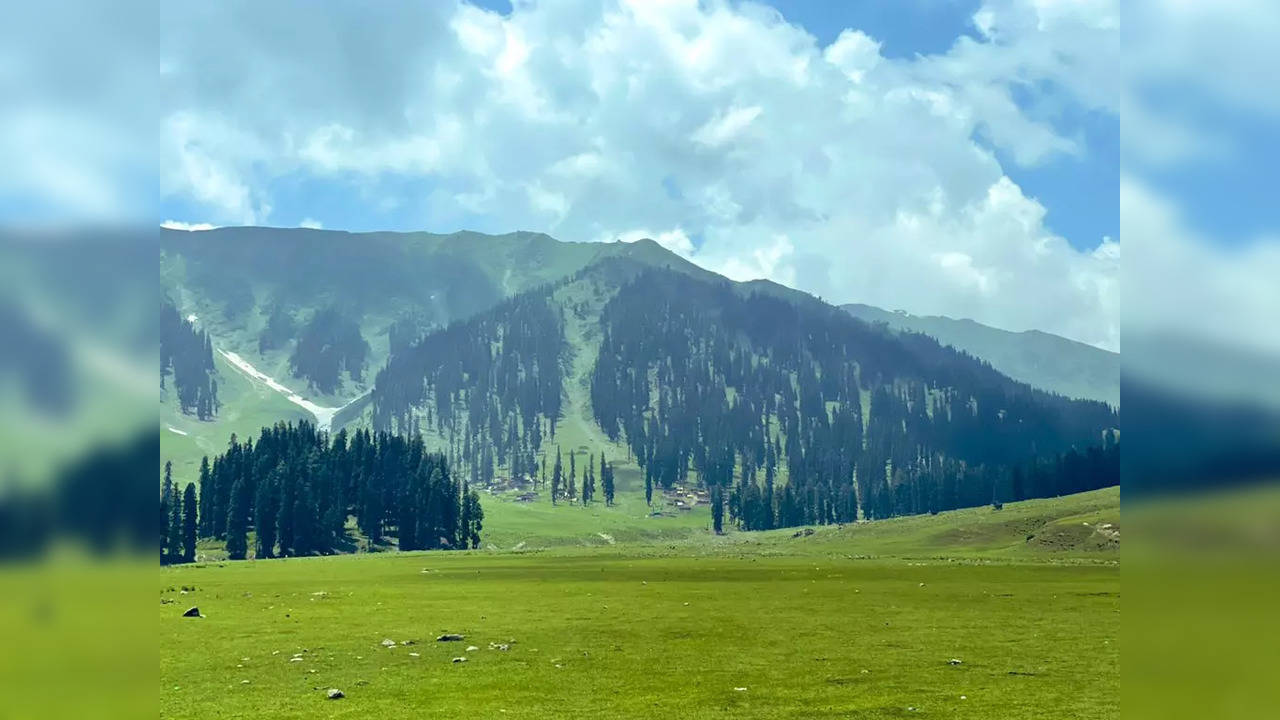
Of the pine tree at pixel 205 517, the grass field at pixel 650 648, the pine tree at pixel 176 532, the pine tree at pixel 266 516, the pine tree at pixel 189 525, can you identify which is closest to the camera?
the grass field at pixel 650 648

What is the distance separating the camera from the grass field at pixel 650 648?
28047 mm

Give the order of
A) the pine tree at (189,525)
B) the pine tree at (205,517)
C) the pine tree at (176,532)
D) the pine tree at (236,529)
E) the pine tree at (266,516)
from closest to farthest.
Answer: the pine tree at (189,525) → the pine tree at (176,532) → the pine tree at (236,529) → the pine tree at (266,516) → the pine tree at (205,517)

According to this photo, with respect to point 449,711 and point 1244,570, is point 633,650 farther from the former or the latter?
point 1244,570

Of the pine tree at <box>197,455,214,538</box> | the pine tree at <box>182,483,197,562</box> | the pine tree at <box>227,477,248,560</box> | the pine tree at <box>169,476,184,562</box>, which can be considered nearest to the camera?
the pine tree at <box>182,483,197,562</box>

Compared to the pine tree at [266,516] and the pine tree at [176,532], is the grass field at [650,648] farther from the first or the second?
the pine tree at [266,516]

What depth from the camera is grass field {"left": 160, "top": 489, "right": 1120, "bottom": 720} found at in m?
28.0

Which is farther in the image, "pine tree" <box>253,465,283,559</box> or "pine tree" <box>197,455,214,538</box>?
"pine tree" <box>197,455,214,538</box>


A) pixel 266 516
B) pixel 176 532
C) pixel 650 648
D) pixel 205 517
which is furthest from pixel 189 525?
pixel 650 648

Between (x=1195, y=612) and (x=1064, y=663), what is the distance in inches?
1143

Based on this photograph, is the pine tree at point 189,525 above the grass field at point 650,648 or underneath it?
underneath

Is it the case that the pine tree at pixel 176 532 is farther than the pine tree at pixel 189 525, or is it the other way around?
the pine tree at pixel 176 532

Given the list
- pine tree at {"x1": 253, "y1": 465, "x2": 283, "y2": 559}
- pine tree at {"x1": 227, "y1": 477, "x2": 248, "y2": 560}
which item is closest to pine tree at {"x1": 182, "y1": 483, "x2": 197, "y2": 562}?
pine tree at {"x1": 227, "y1": 477, "x2": 248, "y2": 560}

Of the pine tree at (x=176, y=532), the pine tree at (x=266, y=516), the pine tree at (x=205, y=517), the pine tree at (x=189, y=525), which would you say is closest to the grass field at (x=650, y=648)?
the pine tree at (x=189, y=525)

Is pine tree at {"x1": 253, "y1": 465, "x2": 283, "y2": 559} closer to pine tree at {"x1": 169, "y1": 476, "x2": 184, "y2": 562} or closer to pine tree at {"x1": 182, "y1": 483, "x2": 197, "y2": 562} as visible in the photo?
pine tree at {"x1": 182, "y1": 483, "x2": 197, "y2": 562}
